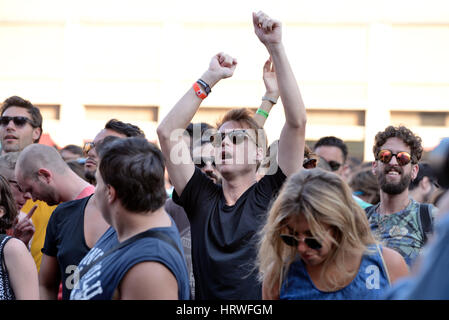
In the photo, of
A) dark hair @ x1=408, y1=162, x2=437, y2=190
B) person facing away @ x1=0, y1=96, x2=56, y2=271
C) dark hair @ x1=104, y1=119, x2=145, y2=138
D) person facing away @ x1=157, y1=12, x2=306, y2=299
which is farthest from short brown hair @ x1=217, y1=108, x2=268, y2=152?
dark hair @ x1=408, y1=162, x2=437, y2=190

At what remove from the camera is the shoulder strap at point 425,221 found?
424 cm

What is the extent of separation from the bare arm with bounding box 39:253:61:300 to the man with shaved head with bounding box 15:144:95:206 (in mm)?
570

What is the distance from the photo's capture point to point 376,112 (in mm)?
18969

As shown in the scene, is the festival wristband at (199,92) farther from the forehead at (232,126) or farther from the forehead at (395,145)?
the forehead at (395,145)

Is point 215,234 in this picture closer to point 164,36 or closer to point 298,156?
point 298,156

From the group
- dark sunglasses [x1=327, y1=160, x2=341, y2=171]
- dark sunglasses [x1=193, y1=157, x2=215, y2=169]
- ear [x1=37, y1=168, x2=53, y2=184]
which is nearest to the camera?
ear [x1=37, y1=168, x2=53, y2=184]

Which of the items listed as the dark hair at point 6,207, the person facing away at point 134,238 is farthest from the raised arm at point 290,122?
the dark hair at point 6,207

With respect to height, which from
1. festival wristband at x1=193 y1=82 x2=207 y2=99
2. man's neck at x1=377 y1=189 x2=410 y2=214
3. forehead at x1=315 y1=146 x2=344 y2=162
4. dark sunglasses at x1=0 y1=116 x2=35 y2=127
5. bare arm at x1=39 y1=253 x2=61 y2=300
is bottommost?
bare arm at x1=39 y1=253 x2=61 y2=300

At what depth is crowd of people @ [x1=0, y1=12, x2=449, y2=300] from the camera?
8.04 ft

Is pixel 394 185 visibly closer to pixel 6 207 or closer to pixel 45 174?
pixel 45 174

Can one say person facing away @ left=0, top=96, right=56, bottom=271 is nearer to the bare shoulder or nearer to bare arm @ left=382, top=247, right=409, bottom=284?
the bare shoulder

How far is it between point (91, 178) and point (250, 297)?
8.29 ft

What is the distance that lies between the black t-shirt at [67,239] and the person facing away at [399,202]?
1914mm

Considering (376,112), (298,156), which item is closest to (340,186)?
(298,156)
